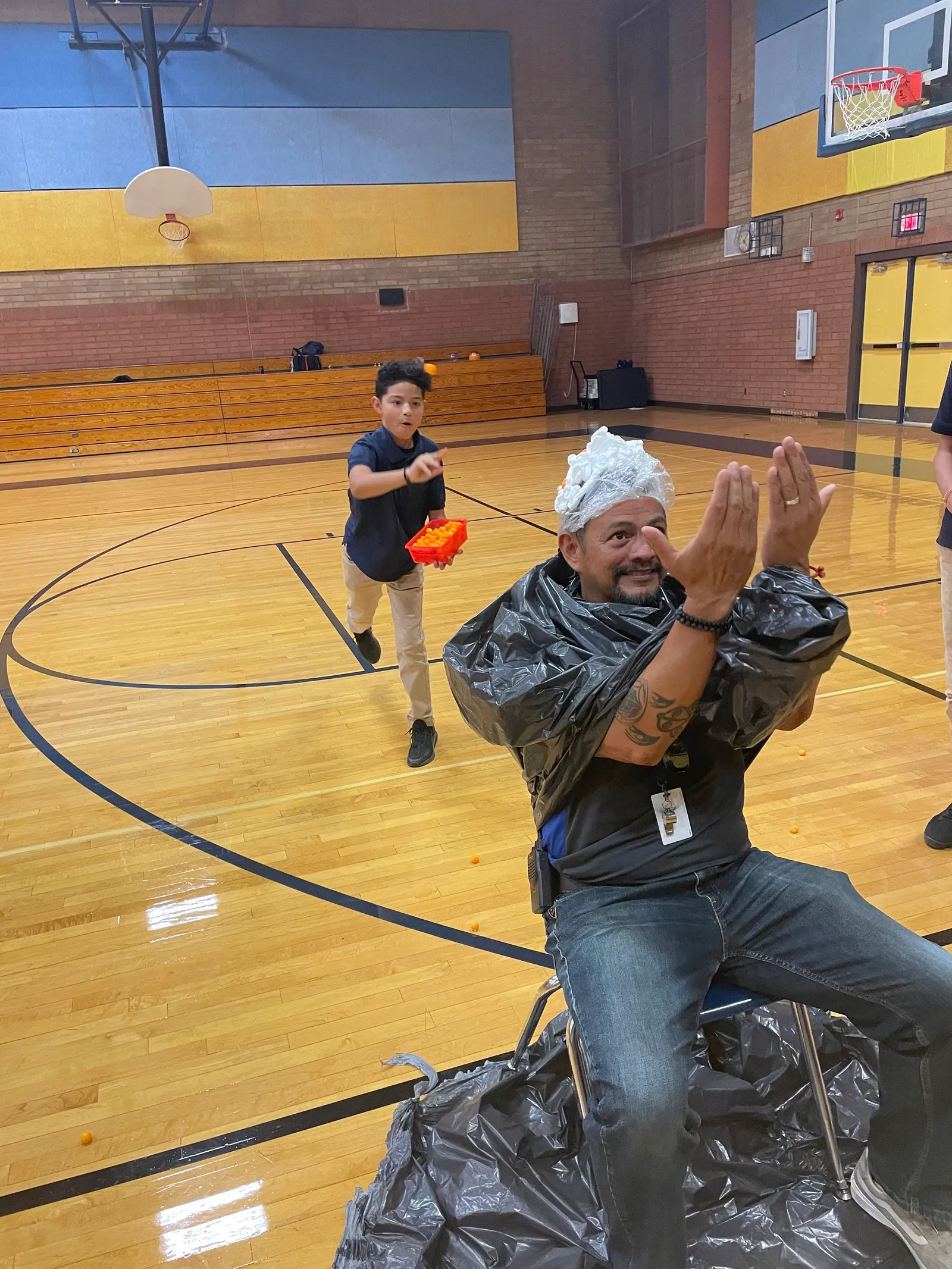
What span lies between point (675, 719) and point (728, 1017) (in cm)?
64

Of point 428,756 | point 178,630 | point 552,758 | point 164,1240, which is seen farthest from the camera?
point 178,630

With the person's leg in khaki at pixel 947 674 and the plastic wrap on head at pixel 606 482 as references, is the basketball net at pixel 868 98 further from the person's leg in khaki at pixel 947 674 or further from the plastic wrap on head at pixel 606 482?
the plastic wrap on head at pixel 606 482

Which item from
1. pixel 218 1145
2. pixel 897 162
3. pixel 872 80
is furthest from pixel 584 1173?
pixel 897 162

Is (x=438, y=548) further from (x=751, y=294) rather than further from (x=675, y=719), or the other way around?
(x=751, y=294)

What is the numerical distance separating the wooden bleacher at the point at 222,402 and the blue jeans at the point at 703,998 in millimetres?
14177

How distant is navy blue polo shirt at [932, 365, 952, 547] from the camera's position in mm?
2559

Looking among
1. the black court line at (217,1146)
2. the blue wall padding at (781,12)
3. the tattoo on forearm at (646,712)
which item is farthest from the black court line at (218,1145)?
the blue wall padding at (781,12)

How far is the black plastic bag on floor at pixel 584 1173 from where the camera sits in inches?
60.7

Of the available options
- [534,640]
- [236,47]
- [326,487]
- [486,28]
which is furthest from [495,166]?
[534,640]

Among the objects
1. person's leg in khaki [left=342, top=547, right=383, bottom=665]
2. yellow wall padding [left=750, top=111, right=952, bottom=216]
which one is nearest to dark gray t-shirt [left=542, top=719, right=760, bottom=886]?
person's leg in khaki [left=342, top=547, right=383, bottom=665]

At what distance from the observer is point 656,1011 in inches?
56.0

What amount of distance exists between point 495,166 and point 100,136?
665 centimetres

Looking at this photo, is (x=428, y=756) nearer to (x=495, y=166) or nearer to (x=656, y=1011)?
(x=656, y=1011)

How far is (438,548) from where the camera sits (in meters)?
3.34
